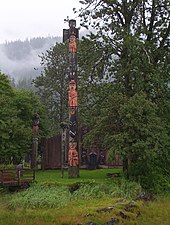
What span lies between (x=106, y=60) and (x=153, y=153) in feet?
25.7

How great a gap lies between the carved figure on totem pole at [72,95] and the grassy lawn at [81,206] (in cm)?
553

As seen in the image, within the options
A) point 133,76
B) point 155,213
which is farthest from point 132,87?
point 155,213

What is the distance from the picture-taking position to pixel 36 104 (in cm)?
3459

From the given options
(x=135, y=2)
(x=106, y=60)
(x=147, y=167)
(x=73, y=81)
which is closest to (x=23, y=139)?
(x=73, y=81)

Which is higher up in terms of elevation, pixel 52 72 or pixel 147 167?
pixel 52 72

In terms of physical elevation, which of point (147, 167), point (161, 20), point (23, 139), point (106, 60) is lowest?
point (147, 167)

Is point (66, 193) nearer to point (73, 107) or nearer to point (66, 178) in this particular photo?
point (66, 178)

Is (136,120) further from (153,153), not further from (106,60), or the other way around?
(106,60)

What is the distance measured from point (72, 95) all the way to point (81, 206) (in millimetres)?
9387

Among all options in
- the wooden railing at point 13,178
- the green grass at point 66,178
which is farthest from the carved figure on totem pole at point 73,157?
the wooden railing at point 13,178

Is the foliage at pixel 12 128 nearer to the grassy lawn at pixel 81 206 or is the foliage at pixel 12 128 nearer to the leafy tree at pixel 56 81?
the grassy lawn at pixel 81 206

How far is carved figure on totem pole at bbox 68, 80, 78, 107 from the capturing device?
22375 mm

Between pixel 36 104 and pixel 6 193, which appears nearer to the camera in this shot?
pixel 6 193

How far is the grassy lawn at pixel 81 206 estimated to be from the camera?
1240 cm
